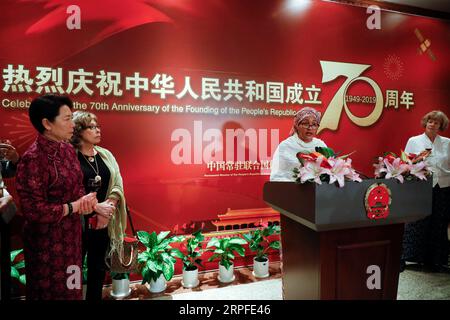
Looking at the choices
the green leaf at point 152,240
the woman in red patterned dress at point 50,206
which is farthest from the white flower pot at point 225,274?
the woman in red patterned dress at point 50,206

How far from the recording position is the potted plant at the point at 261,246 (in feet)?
10.2

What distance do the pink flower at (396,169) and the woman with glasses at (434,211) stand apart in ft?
6.22

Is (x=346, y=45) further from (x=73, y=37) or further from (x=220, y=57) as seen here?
(x=73, y=37)

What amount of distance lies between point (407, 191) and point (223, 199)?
1914mm

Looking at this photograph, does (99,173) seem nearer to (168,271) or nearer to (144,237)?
(144,237)

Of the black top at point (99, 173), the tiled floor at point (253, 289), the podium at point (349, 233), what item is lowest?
the tiled floor at point (253, 289)

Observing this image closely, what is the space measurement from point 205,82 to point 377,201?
6.81ft

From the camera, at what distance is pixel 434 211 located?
3.22 metres

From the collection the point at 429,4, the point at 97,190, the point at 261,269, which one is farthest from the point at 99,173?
the point at 429,4

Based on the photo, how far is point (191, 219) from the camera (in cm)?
313

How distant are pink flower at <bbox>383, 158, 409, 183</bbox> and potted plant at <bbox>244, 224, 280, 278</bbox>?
5.91ft

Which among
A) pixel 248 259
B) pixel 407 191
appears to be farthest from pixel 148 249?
pixel 407 191

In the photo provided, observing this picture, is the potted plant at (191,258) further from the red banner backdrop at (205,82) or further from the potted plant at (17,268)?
the potted plant at (17,268)

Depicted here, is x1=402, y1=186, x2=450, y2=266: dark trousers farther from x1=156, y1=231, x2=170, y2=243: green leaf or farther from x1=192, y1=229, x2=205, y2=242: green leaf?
x1=156, y1=231, x2=170, y2=243: green leaf
